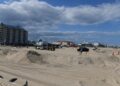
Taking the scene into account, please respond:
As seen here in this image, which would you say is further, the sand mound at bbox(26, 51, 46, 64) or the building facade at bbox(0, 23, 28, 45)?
the building facade at bbox(0, 23, 28, 45)

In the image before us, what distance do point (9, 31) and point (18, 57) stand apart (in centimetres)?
12932

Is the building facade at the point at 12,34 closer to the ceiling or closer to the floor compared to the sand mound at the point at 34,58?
closer to the ceiling

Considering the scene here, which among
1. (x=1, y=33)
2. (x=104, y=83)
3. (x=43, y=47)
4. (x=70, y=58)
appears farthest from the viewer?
(x=1, y=33)

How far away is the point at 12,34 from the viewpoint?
6447 inches

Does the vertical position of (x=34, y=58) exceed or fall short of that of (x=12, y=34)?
it falls short

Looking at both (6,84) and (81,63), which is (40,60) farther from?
(6,84)

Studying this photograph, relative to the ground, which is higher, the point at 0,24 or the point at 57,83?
the point at 0,24

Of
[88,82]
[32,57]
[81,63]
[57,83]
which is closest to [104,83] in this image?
[88,82]

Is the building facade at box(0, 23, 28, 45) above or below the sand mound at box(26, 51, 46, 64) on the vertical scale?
above

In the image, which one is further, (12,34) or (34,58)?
(12,34)

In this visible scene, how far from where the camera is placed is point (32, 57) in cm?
3575

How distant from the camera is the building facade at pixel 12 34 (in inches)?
6176

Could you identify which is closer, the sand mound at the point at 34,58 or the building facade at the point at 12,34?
the sand mound at the point at 34,58

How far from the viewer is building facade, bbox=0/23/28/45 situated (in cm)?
15688
